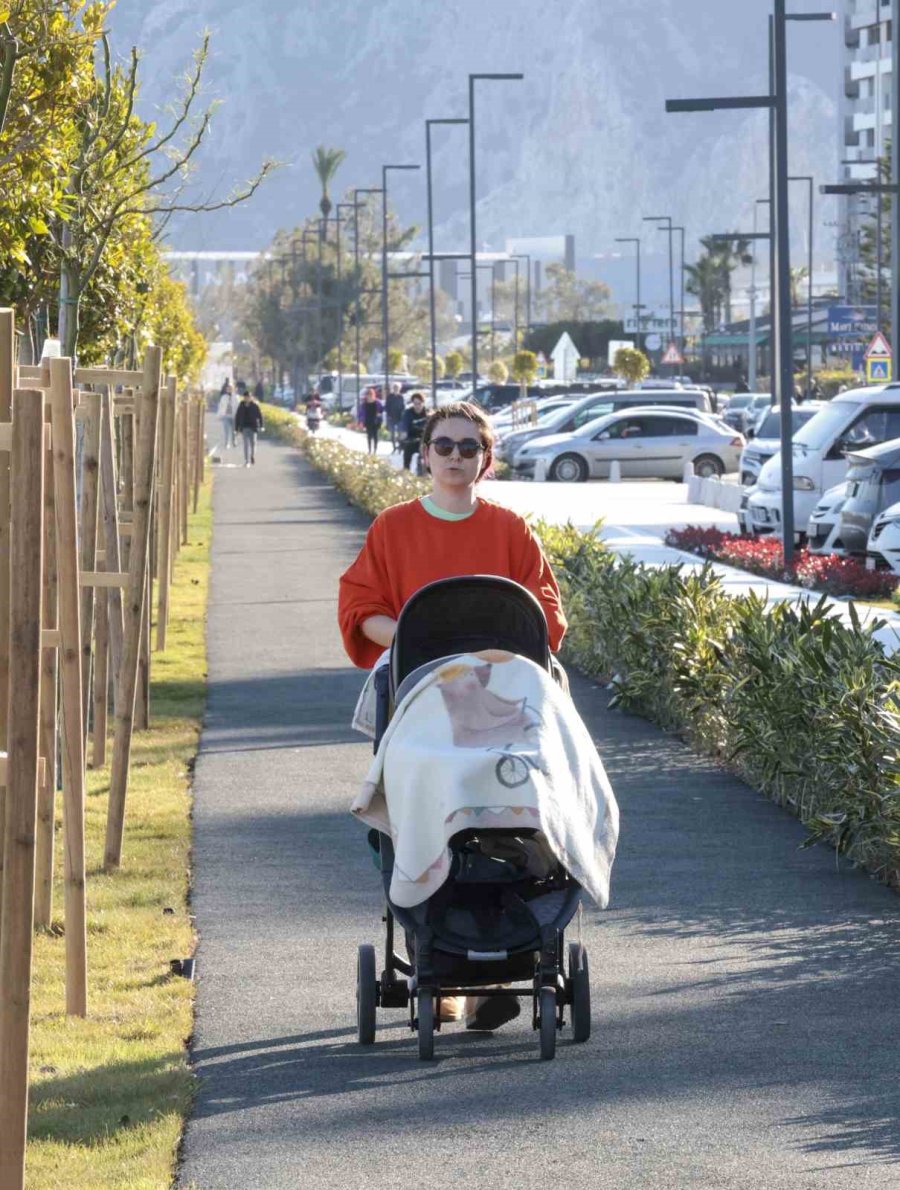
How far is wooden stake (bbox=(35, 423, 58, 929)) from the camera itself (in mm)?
6242

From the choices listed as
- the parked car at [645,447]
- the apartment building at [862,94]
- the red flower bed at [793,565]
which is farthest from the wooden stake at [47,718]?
the apartment building at [862,94]

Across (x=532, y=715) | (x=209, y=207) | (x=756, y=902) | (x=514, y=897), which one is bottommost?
(x=756, y=902)

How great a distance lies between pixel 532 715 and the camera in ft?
16.8

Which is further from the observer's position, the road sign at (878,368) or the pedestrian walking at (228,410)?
the pedestrian walking at (228,410)

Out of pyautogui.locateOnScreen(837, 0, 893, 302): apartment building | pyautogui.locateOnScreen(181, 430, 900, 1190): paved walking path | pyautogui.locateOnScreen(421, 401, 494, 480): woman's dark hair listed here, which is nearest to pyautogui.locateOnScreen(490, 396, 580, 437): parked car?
pyautogui.locateOnScreen(181, 430, 900, 1190): paved walking path

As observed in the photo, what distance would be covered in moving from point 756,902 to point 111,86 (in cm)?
461

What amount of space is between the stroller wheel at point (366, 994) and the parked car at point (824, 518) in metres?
16.5

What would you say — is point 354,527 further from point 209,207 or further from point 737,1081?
point 737,1081

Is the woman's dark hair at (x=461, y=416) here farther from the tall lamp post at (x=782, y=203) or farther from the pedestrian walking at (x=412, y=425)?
the pedestrian walking at (x=412, y=425)

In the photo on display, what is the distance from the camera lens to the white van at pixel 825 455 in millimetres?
24344

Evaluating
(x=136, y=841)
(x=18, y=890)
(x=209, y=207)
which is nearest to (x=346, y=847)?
(x=136, y=841)

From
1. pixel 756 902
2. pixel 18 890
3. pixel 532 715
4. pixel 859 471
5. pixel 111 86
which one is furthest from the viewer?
pixel 859 471

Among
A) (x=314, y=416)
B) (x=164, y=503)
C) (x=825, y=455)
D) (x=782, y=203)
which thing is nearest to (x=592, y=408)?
(x=314, y=416)

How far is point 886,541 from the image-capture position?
19.3 meters
